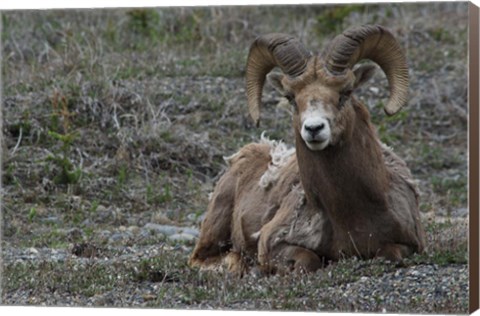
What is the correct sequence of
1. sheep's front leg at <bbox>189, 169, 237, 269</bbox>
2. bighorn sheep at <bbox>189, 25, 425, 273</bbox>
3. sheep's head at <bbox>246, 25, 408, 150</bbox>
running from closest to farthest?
sheep's head at <bbox>246, 25, 408, 150</bbox> < bighorn sheep at <bbox>189, 25, 425, 273</bbox> < sheep's front leg at <bbox>189, 169, 237, 269</bbox>

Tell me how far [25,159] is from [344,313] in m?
5.90

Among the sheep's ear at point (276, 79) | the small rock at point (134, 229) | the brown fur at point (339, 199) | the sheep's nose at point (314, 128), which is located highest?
the sheep's ear at point (276, 79)

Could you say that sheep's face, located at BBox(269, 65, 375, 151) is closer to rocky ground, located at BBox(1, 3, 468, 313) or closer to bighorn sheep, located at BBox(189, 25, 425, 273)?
bighorn sheep, located at BBox(189, 25, 425, 273)

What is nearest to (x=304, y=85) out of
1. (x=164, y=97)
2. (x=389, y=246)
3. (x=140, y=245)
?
(x=389, y=246)

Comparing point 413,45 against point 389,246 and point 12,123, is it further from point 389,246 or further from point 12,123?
point 389,246

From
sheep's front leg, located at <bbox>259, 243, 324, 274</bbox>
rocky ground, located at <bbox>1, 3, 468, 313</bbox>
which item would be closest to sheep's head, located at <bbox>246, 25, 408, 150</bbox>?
sheep's front leg, located at <bbox>259, 243, 324, 274</bbox>

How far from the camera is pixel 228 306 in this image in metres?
9.42

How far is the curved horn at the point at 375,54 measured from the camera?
9312mm

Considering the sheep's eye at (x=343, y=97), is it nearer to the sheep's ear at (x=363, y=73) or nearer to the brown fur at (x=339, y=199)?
the brown fur at (x=339, y=199)

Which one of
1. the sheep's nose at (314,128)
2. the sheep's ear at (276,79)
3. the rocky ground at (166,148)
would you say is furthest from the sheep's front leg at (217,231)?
the sheep's nose at (314,128)

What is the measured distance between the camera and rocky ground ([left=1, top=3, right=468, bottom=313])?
9422 mm

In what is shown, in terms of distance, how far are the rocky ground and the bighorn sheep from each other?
0.25m

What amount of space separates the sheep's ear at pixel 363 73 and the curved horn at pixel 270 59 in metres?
0.40

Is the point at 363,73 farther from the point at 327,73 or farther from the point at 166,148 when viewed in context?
the point at 166,148
